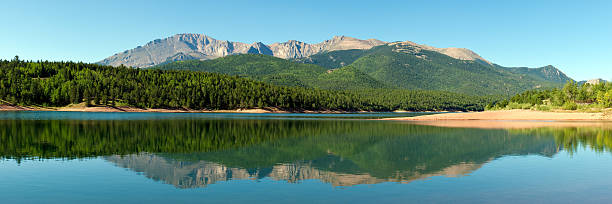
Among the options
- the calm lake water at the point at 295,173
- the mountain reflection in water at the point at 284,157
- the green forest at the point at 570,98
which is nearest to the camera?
the calm lake water at the point at 295,173

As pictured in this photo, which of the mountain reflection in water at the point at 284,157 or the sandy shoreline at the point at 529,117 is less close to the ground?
the sandy shoreline at the point at 529,117

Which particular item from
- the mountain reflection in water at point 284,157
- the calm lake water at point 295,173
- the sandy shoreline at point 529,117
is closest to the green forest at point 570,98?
the sandy shoreline at point 529,117

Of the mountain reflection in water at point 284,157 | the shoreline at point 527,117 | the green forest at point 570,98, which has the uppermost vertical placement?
the green forest at point 570,98

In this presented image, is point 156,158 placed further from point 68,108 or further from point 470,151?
point 68,108

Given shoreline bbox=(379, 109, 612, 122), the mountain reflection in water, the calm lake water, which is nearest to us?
the calm lake water

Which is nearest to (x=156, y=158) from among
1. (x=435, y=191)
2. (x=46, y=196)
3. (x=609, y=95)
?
(x=46, y=196)

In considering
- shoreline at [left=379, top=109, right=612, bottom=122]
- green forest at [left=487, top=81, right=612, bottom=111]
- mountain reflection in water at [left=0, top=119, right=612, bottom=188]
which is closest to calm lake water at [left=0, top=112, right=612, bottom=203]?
mountain reflection in water at [left=0, top=119, right=612, bottom=188]

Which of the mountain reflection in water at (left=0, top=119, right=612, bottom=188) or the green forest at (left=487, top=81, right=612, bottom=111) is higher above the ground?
the green forest at (left=487, top=81, right=612, bottom=111)

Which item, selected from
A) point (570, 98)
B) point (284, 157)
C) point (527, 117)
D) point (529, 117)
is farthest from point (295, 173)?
point (570, 98)

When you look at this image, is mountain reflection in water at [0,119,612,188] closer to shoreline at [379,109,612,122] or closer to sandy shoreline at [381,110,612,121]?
shoreline at [379,109,612,122]

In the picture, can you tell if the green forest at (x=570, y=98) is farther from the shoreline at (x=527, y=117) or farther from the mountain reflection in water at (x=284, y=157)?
the mountain reflection in water at (x=284, y=157)

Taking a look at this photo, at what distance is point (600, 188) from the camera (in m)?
21.7

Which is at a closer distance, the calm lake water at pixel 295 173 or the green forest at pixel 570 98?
the calm lake water at pixel 295 173

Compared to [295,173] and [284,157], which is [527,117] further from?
[295,173]
